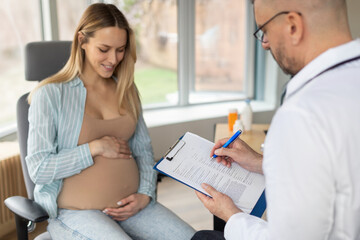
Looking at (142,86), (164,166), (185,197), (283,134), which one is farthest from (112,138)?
(142,86)

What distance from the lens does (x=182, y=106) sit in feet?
12.7

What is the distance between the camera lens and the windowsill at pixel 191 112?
3439 mm

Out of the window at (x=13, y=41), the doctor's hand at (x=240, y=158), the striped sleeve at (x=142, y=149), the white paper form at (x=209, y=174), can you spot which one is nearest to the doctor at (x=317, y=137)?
the white paper form at (x=209, y=174)

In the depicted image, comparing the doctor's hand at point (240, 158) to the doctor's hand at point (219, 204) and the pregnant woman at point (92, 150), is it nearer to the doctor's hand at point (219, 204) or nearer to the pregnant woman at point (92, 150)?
the doctor's hand at point (219, 204)

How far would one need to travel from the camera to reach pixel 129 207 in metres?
1.56

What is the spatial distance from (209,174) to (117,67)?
77 centimetres

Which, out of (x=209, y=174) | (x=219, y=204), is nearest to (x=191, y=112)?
(x=209, y=174)

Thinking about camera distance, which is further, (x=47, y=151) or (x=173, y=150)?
(x=47, y=151)

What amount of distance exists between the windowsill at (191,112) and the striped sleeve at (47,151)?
179cm

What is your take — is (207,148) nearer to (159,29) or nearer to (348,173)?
(348,173)

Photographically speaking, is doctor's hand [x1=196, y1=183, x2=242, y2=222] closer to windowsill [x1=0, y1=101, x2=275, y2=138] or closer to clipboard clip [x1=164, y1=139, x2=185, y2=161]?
clipboard clip [x1=164, y1=139, x2=185, y2=161]

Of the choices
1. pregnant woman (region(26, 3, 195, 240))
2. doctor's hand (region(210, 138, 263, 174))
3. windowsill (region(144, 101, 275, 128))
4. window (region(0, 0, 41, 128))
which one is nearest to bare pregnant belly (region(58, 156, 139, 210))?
pregnant woman (region(26, 3, 195, 240))

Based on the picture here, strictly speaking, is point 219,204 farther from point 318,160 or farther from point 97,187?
point 97,187

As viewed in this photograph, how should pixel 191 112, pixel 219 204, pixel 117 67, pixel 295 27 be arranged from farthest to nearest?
pixel 191 112 → pixel 117 67 → pixel 219 204 → pixel 295 27
